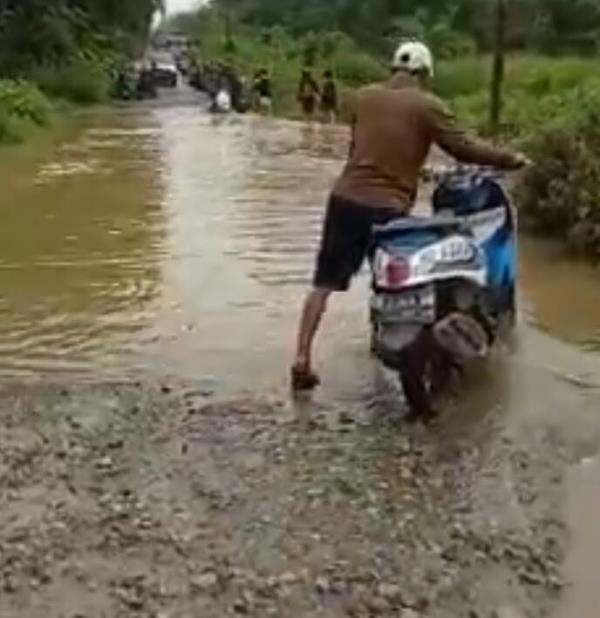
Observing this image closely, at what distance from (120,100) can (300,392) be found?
140 feet

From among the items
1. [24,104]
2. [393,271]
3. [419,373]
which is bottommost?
[24,104]

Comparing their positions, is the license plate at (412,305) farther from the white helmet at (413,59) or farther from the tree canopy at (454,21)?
the tree canopy at (454,21)

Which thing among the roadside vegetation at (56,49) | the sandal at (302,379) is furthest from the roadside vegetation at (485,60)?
the roadside vegetation at (56,49)

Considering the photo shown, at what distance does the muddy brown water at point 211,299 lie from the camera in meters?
7.42


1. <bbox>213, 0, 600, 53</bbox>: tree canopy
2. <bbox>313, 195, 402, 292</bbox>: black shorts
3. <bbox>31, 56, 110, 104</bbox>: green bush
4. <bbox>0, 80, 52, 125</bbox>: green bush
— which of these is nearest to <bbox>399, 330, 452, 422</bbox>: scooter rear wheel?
<bbox>313, 195, 402, 292</bbox>: black shorts

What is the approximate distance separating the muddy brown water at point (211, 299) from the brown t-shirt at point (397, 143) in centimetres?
99

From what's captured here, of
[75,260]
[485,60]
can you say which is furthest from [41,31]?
[75,260]

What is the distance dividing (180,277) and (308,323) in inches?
136

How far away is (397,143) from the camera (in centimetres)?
696

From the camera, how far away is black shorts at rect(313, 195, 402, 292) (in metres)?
7.03

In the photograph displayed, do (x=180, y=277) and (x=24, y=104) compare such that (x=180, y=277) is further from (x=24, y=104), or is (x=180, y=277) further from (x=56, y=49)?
(x=56, y=49)

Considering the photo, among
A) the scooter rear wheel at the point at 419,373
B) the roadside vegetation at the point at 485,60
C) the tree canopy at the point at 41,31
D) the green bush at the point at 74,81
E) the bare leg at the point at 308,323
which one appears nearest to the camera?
the scooter rear wheel at the point at 419,373

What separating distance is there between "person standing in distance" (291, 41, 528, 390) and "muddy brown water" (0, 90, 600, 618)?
69 cm

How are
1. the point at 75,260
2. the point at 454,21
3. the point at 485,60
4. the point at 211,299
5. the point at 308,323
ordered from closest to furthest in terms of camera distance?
the point at 308,323, the point at 211,299, the point at 75,260, the point at 485,60, the point at 454,21
